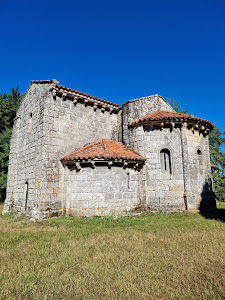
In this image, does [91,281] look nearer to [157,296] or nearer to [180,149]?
[157,296]

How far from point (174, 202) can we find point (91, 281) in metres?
7.57

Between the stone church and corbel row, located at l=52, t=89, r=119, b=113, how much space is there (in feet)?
0.18

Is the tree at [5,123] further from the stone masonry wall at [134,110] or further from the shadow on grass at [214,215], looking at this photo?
the shadow on grass at [214,215]

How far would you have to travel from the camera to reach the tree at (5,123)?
19.4 metres

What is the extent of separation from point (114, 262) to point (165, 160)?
745 centimetres

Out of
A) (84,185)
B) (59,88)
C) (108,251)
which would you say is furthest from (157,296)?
(59,88)

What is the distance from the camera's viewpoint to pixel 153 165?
10.6 m

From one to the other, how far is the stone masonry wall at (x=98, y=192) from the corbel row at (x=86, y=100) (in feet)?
13.2

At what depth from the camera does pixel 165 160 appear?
10.8 metres

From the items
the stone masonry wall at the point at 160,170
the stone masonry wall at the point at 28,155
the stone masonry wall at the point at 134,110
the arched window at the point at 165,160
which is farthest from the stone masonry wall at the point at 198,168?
the stone masonry wall at the point at 28,155

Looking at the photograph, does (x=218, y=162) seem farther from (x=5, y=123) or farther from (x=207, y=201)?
(x=5, y=123)

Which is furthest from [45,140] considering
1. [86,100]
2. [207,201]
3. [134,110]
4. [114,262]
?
[207,201]

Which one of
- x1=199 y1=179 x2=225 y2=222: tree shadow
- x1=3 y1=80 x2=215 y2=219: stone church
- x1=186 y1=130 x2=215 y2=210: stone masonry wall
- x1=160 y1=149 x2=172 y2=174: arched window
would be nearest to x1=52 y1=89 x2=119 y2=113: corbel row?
x1=3 y1=80 x2=215 y2=219: stone church

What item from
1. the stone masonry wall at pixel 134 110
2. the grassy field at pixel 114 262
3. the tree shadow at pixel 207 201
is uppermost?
the stone masonry wall at pixel 134 110
